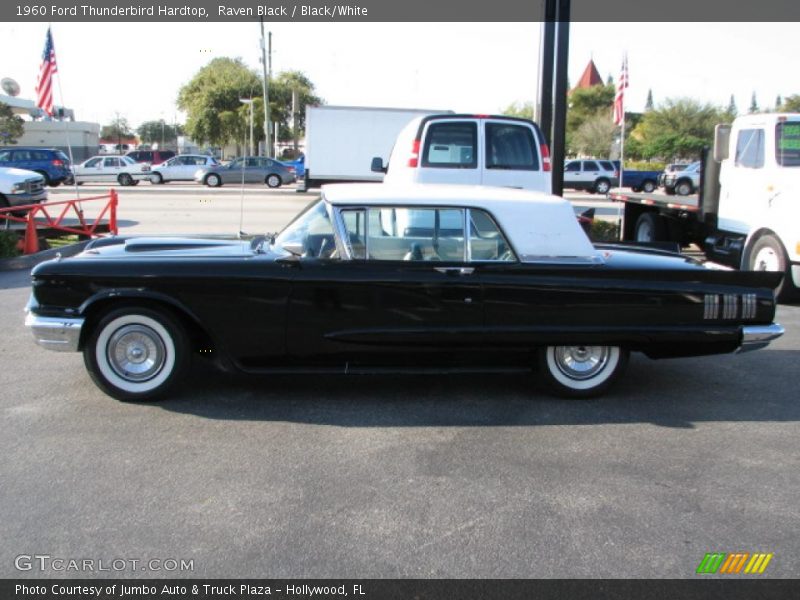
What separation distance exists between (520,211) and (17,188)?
1417 cm

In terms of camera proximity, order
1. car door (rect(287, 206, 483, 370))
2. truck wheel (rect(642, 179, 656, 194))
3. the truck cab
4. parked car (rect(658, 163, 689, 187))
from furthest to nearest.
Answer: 1. truck wheel (rect(642, 179, 656, 194))
2. parked car (rect(658, 163, 689, 187))
3. the truck cab
4. car door (rect(287, 206, 483, 370))

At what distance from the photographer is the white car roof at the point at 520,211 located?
545 cm

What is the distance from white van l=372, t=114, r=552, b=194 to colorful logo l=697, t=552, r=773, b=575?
6.44 meters

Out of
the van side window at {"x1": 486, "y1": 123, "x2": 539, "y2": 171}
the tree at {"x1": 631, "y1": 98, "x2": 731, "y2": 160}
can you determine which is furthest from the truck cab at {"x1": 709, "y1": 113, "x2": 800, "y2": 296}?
the tree at {"x1": 631, "y1": 98, "x2": 731, "y2": 160}

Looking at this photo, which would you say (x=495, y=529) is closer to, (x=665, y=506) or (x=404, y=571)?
(x=404, y=571)

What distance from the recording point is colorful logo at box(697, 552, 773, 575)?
11.0 feet

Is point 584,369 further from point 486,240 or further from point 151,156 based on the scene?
point 151,156

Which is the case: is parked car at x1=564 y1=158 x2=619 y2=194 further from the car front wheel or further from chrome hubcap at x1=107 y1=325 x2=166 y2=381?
chrome hubcap at x1=107 y1=325 x2=166 y2=381

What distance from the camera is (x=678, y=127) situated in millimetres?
64250

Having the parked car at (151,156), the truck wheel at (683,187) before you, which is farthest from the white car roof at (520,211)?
the parked car at (151,156)

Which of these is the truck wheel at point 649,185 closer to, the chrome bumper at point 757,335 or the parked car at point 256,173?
the parked car at point 256,173

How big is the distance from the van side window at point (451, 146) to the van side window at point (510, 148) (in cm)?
20

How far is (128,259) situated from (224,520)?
2317mm

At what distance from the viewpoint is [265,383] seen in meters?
5.81
